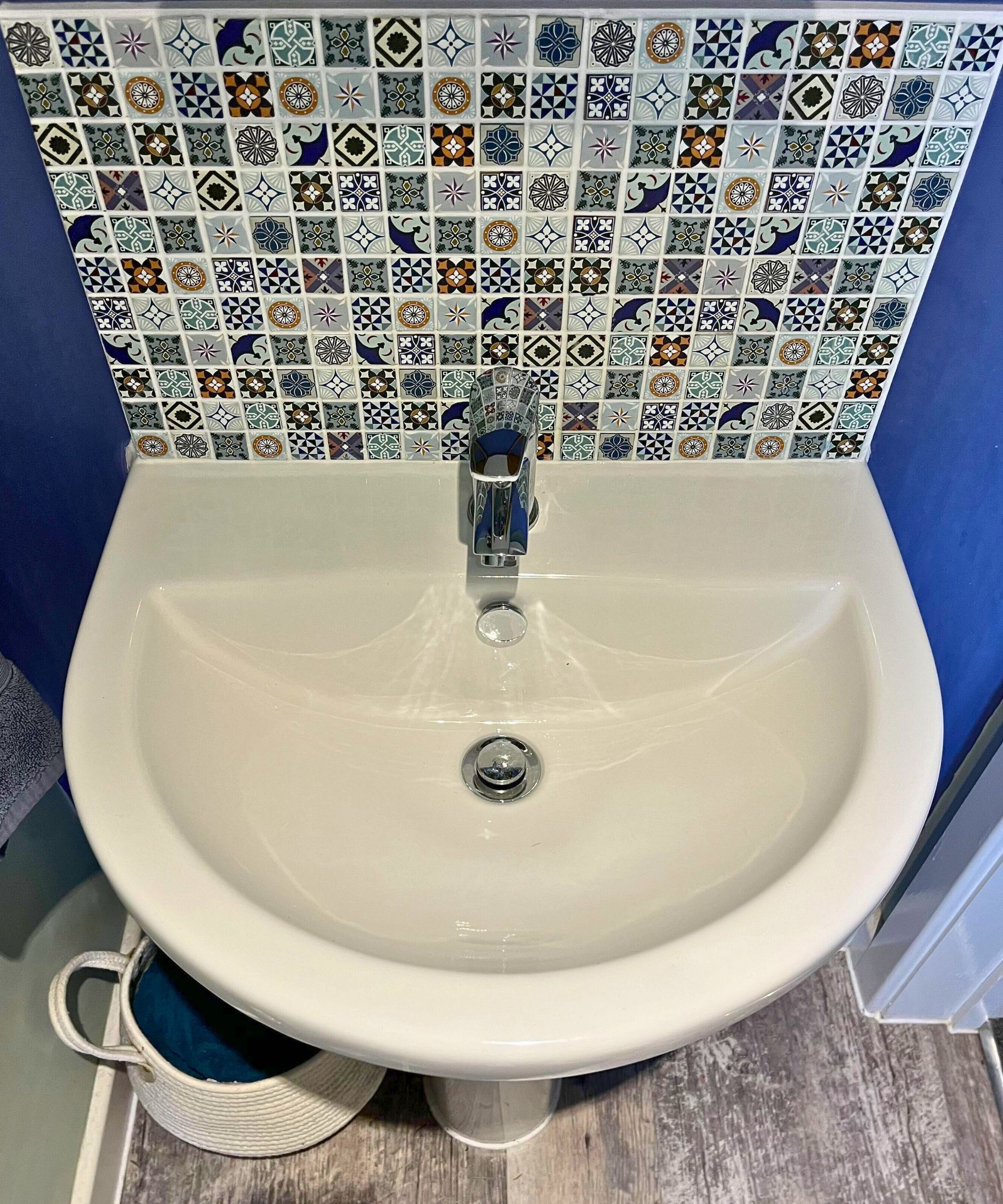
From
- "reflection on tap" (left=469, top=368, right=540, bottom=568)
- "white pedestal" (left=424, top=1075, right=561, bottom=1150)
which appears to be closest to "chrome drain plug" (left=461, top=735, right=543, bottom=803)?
"reflection on tap" (left=469, top=368, right=540, bottom=568)

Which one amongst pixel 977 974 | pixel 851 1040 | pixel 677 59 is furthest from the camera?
pixel 851 1040

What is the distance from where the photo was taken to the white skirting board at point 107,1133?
114cm

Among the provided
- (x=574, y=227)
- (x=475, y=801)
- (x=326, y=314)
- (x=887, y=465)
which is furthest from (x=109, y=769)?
(x=887, y=465)

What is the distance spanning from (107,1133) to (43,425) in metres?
0.87

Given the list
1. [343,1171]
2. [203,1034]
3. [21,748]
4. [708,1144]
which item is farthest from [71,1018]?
[708,1144]

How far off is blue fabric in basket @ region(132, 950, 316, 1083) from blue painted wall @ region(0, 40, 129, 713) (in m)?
0.43

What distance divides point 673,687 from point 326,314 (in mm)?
431

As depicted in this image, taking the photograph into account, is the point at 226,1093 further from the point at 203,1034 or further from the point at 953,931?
the point at 953,931

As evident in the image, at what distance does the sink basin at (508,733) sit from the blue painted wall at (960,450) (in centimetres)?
7

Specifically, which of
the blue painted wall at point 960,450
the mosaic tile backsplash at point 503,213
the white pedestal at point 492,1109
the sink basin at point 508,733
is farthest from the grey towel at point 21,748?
the blue painted wall at point 960,450

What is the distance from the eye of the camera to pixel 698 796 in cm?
79

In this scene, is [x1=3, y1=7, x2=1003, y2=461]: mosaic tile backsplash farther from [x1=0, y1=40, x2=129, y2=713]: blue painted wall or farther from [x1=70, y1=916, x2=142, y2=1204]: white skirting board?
[x1=70, y1=916, x2=142, y2=1204]: white skirting board

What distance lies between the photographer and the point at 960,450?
87 cm

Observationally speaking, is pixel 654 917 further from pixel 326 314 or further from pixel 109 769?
pixel 326 314
